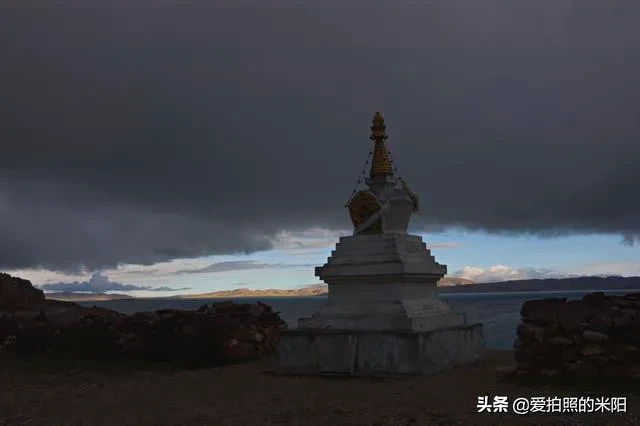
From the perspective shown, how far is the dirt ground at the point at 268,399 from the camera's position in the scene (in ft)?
27.8

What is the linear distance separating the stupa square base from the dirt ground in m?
0.43

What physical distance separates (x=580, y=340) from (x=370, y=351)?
414 centimetres

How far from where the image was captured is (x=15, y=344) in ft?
57.2

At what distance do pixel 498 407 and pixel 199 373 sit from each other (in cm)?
775

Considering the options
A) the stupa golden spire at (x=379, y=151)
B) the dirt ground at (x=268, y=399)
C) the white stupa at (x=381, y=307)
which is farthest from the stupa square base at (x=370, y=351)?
the stupa golden spire at (x=379, y=151)

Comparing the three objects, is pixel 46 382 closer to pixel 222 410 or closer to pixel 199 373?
pixel 199 373

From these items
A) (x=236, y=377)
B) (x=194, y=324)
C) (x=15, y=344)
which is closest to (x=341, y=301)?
(x=236, y=377)

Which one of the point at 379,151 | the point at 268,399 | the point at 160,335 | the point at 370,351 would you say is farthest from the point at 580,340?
the point at 160,335

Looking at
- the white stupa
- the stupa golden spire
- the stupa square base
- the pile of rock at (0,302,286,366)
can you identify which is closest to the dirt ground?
the stupa square base

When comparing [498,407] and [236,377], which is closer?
[498,407]

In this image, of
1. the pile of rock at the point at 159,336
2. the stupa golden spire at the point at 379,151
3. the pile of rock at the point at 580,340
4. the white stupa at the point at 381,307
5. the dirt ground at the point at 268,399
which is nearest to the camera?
the dirt ground at the point at 268,399

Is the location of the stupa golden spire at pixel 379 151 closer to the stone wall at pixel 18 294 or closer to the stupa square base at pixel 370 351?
the stupa square base at pixel 370 351

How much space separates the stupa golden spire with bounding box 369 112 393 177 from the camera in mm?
14984

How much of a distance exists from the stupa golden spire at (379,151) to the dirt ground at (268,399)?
509 cm
